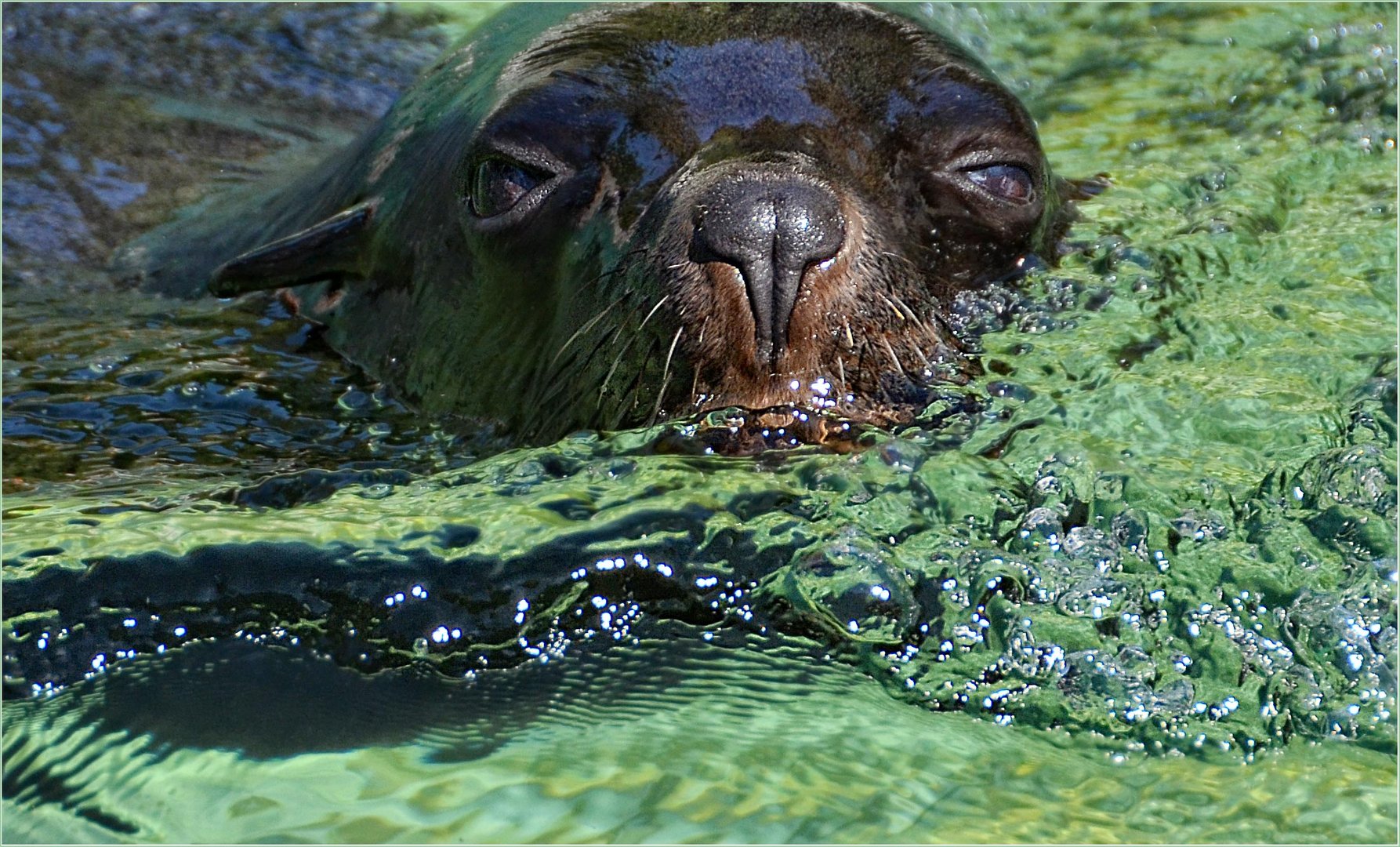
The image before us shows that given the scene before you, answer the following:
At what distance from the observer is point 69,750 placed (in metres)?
2.32

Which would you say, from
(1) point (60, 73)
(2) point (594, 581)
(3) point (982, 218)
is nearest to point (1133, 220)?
(3) point (982, 218)

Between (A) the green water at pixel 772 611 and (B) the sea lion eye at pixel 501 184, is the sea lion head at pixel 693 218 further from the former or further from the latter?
(A) the green water at pixel 772 611

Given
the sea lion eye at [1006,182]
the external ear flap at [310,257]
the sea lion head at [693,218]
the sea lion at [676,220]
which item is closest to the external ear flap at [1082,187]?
the sea lion at [676,220]

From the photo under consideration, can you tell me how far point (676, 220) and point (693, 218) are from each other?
0.08m

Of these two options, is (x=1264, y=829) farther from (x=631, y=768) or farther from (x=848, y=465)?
(x=848, y=465)

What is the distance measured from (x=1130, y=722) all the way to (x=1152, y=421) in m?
1.03

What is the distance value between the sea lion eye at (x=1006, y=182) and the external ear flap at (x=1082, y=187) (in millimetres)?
526

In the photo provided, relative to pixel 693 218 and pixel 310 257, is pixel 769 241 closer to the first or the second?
pixel 693 218

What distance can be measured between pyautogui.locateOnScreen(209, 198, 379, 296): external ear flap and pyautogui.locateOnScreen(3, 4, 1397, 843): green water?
0.57 m

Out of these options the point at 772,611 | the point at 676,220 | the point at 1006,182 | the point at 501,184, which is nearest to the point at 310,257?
the point at 501,184

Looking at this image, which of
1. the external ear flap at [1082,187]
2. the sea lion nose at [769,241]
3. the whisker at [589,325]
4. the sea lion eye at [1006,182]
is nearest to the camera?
the sea lion nose at [769,241]

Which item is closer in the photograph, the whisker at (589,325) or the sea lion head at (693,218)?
the sea lion head at (693,218)

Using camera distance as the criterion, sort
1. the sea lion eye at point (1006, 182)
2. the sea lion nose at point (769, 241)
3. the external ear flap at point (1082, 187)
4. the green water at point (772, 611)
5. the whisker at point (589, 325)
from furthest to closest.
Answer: the external ear flap at point (1082, 187)
the sea lion eye at point (1006, 182)
the whisker at point (589, 325)
the sea lion nose at point (769, 241)
the green water at point (772, 611)

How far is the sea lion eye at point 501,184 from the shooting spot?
3.70 meters
